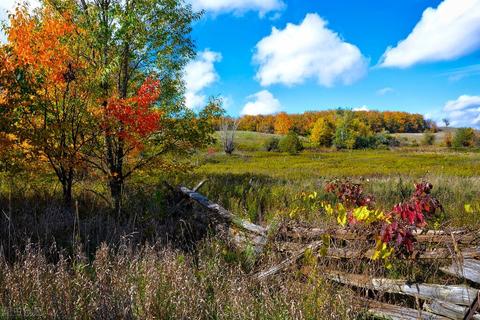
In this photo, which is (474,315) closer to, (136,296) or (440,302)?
(440,302)

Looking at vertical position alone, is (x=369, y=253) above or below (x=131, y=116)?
below

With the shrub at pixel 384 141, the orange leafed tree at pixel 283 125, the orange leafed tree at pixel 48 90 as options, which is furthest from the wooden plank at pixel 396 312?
the orange leafed tree at pixel 283 125

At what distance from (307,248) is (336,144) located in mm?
83363

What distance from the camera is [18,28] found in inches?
356

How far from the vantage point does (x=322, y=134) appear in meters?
89.8

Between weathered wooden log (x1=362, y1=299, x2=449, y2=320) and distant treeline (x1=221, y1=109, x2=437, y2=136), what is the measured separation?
131 m

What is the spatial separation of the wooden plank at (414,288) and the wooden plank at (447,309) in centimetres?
8

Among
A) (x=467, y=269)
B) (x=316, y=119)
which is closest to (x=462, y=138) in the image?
(x=316, y=119)

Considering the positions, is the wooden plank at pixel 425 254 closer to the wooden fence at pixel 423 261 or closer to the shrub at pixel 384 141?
the wooden fence at pixel 423 261

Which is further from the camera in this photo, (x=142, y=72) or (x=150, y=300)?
(x=142, y=72)

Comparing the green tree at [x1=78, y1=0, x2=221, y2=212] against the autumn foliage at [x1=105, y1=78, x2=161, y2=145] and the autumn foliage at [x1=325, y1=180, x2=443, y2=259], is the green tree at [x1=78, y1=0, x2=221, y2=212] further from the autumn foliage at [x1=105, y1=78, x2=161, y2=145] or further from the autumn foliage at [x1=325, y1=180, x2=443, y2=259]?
the autumn foliage at [x1=325, y1=180, x2=443, y2=259]

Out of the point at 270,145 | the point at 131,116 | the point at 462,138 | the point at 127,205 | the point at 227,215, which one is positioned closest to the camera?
the point at 227,215

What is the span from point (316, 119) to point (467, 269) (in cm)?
13864

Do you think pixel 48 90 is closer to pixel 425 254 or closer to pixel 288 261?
pixel 288 261
